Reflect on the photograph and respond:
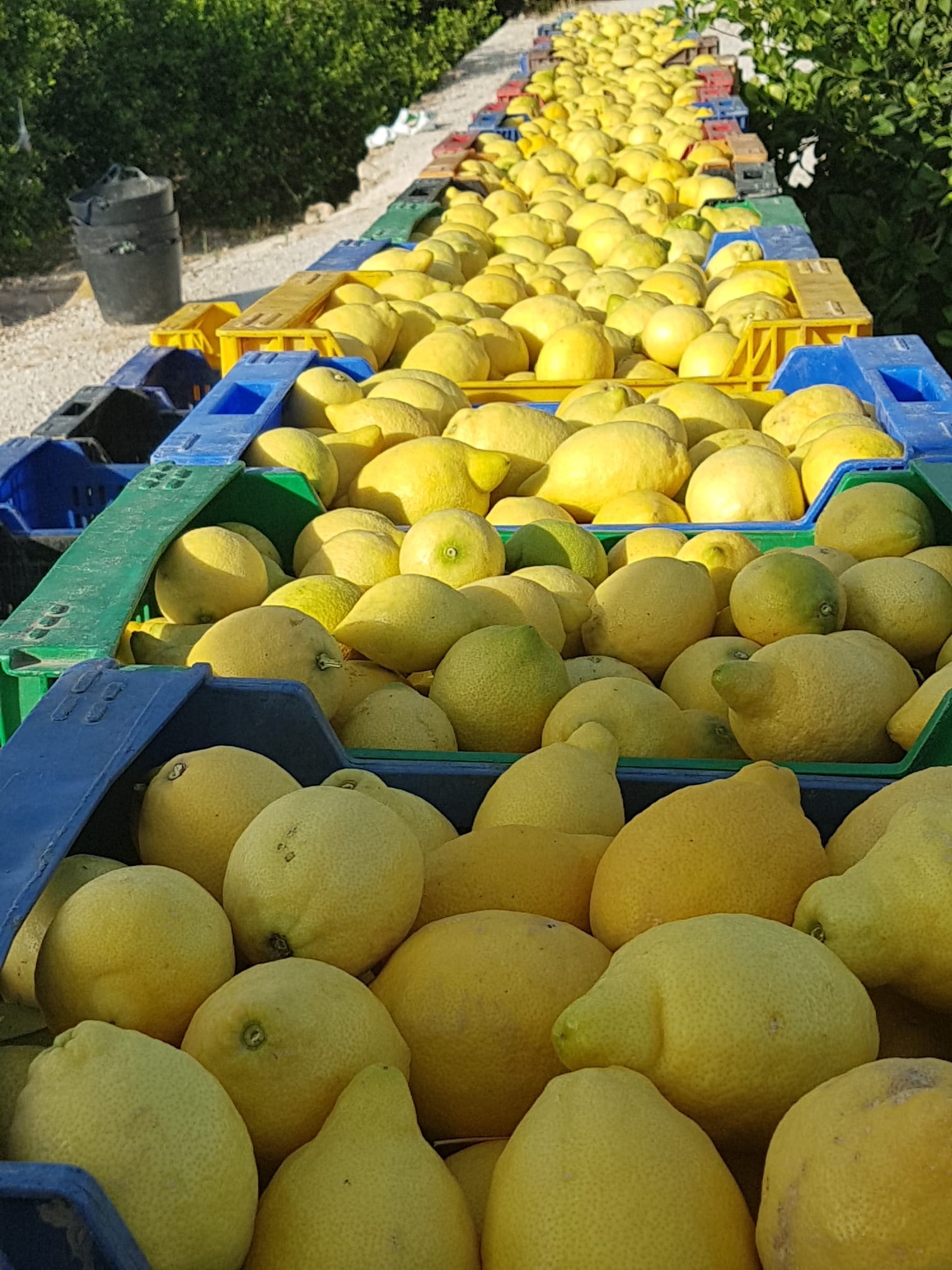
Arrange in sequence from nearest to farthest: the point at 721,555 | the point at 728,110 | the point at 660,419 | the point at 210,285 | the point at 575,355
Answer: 1. the point at 721,555
2. the point at 660,419
3. the point at 575,355
4. the point at 728,110
5. the point at 210,285

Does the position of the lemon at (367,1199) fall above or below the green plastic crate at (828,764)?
above

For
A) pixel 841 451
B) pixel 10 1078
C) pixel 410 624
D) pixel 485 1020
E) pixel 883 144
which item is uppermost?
pixel 10 1078

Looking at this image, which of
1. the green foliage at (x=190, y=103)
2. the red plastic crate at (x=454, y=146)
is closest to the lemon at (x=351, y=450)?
the red plastic crate at (x=454, y=146)

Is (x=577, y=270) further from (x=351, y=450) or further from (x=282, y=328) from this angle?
(x=351, y=450)

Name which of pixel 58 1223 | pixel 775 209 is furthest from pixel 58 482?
pixel 775 209

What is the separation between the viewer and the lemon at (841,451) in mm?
3088

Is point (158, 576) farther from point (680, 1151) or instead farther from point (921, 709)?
point (680, 1151)

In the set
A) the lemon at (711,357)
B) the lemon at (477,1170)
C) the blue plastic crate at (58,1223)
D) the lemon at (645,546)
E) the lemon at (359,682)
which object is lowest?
the lemon at (711,357)

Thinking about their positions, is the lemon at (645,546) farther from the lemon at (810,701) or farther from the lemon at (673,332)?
the lemon at (673,332)

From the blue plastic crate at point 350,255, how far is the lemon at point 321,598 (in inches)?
117

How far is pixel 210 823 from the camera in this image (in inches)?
61.7

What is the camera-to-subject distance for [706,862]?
4.51ft

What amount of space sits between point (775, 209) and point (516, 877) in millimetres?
5228

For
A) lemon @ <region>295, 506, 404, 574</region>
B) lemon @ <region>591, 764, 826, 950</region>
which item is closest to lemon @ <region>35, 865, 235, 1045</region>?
lemon @ <region>591, 764, 826, 950</region>
